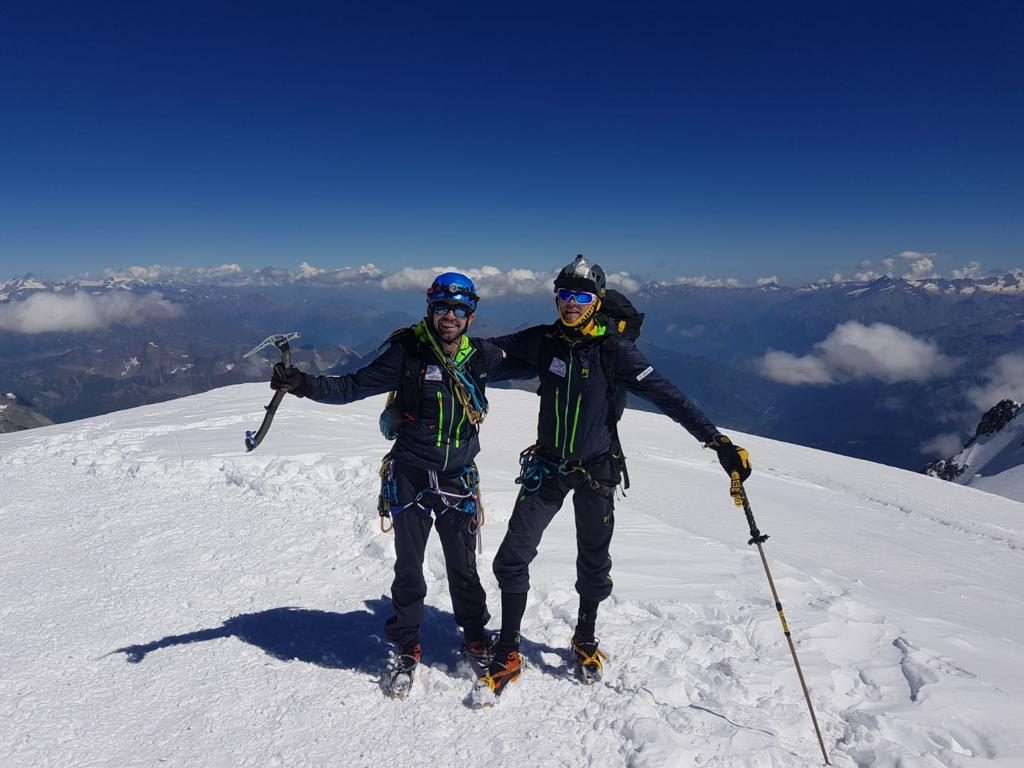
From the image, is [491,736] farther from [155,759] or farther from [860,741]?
[860,741]

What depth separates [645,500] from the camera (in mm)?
11773

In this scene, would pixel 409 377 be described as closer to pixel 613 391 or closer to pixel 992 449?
pixel 613 391

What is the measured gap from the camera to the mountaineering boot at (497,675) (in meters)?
4.64

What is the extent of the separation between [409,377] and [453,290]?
33.3 inches

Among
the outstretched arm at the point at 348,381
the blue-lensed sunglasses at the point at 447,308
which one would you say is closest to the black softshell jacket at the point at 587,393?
→ the blue-lensed sunglasses at the point at 447,308

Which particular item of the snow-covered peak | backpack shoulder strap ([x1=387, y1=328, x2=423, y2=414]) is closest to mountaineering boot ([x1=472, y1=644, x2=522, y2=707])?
backpack shoulder strap ([x1=387, y1=328, x2=423, y2=414])

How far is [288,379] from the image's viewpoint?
455 cm

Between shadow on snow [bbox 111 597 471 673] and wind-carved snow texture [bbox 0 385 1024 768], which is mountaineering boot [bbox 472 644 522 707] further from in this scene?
shadow on snow [bbox 111 597 471 673]

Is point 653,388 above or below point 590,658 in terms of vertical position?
above

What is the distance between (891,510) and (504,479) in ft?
39.6

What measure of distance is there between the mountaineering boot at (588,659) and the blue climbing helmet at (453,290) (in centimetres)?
327

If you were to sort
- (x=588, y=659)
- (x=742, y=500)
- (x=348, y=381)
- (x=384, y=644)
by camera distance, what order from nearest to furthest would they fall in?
(x=348, y=381), (x=742, y=500), (x=588, y=659), (x=384, y=644)

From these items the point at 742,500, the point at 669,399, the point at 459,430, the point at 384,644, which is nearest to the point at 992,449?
the point at 742,500

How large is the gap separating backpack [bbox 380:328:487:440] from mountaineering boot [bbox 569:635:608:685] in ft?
8.35
